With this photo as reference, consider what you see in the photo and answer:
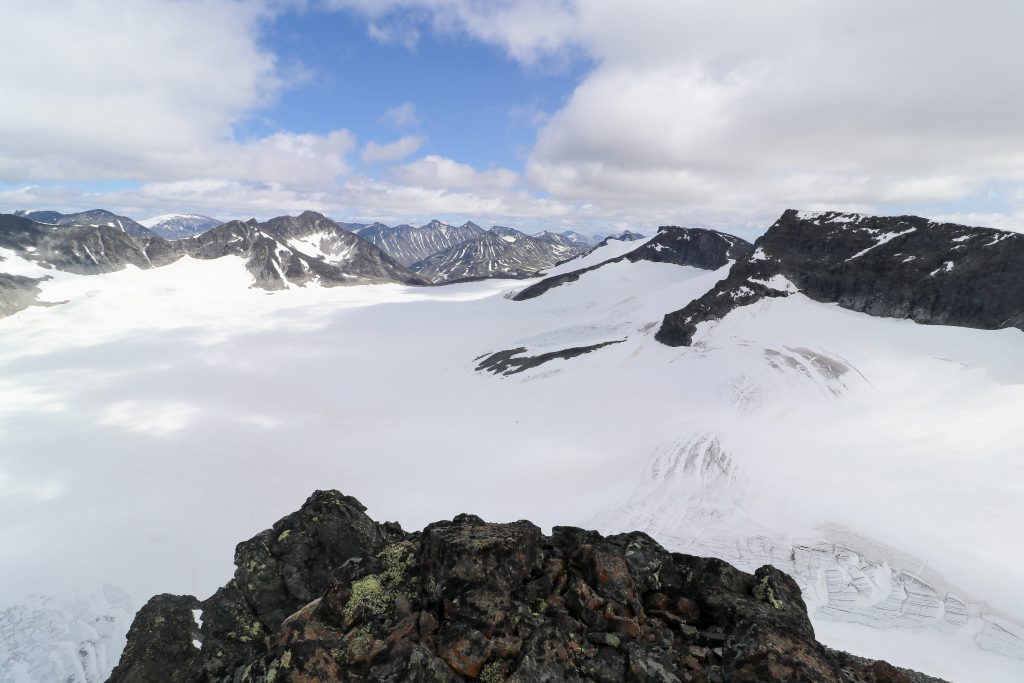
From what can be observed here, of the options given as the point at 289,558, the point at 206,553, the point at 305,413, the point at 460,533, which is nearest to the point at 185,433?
the point at 305,413

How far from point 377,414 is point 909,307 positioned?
57.6 metres

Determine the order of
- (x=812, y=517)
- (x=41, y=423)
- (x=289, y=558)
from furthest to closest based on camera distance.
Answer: (x=41, y=423) → (x=812, y=517) → (x=289, y=558)

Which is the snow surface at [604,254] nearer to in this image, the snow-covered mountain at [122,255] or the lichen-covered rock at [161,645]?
the snow-covered mountain at [122,255]

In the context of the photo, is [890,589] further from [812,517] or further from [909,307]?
[909,307]

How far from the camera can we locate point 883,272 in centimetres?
5159

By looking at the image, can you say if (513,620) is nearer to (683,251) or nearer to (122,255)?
(683,251)

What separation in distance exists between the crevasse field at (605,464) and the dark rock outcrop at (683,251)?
204 feet

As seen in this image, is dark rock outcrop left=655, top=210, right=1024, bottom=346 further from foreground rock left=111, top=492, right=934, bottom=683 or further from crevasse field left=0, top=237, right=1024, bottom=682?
foreground rock left=111, top=492, right=934, bottom=683

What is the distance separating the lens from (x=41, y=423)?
44406 millimetres

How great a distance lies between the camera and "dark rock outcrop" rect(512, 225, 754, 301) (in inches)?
4714

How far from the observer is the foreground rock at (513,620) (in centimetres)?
712

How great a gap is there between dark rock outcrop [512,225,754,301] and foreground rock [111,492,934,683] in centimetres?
11471

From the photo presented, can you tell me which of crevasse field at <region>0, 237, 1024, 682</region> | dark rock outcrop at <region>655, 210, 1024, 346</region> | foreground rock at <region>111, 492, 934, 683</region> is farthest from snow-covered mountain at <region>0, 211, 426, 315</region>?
dark rock outcrop at <region>655, 210, 1024, 346</region>

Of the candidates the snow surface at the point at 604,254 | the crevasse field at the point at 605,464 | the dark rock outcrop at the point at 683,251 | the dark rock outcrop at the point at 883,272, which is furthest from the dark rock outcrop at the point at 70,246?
the dark rock outcrop at the point at 883,272
